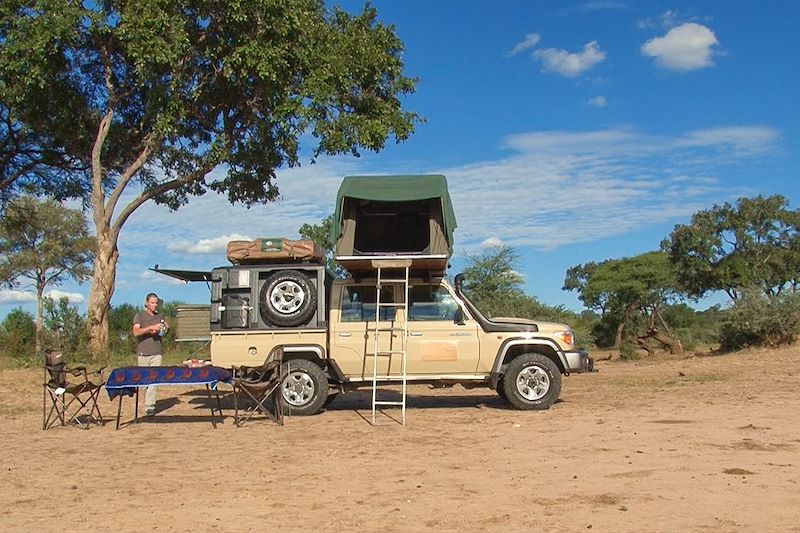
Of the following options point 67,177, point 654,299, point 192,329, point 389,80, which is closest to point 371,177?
point 192,329

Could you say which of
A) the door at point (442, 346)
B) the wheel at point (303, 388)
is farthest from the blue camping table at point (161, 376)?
the door at point (442, 346)

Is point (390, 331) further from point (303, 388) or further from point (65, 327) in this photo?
point (65, 327)

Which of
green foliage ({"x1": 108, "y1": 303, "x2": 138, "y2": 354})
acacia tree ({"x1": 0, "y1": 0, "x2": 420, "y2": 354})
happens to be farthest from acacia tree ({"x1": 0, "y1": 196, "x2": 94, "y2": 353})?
acacia tree ({"x1": 0, "y1": 0, "x2": 420, "y2": 354})

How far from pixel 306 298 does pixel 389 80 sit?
1270cm

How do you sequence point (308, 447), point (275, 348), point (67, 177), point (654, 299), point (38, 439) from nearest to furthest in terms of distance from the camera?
point (308, 447) < point (38, 439) < point (275, 348) < point (67, 177) < point (654, 299)

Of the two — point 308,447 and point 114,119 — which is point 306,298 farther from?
point 114,119

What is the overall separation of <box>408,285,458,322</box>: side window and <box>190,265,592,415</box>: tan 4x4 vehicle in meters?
0.01

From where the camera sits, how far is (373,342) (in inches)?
436

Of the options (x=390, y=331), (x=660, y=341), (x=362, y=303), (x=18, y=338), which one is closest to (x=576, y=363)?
(x=390, y=331)

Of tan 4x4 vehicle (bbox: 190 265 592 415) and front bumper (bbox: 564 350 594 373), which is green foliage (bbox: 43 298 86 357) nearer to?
tan 4x4 vehicle (bbox: 190 265 592 415)

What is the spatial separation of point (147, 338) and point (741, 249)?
37419 mm

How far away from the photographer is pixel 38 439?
30.9 ft

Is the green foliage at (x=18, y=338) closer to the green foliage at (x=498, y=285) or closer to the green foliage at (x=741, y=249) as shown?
the green foliage at (x=498, y=285)

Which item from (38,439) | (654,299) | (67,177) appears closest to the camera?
(38,439)
